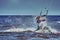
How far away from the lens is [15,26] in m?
2.54

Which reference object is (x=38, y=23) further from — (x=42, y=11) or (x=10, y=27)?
(x=10, y=27)

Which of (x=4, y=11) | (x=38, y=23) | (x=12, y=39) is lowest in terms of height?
(x=12, y=39)

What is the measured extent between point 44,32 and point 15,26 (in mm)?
367

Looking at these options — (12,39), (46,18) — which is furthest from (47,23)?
(12,39)

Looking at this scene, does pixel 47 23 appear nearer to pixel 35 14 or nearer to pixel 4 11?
pixel 35 14

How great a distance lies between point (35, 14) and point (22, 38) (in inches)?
13.3

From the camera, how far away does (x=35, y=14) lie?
2545 mm

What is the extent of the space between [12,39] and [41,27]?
0.39 metres

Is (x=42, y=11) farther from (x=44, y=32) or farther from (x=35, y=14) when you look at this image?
(x=44, y=32)

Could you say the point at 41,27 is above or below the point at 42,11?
below

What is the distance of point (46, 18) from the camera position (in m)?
2.54

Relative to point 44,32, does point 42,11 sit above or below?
above

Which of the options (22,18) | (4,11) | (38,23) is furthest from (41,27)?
(4,11)

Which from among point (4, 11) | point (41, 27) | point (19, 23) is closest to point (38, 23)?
point (41, 27)
